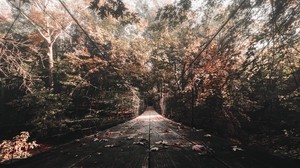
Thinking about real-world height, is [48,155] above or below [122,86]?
below

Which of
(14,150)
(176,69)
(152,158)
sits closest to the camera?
(152,158)

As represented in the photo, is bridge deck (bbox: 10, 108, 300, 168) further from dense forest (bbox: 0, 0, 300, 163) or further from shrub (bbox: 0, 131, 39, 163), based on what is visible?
shrub (bbox: 0, 131, 39, 163)

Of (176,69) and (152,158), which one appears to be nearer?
(152,158)

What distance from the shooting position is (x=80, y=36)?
1770 centimetres

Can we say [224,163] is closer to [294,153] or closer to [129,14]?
[129,14]

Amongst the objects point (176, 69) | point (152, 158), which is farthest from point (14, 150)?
point (176, 69)

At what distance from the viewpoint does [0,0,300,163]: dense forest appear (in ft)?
21.6

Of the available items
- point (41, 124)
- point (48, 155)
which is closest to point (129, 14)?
point (48, 155)

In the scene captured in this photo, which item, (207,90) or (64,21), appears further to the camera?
(64,21)

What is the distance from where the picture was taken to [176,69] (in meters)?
17.3

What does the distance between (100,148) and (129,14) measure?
9.68 ft

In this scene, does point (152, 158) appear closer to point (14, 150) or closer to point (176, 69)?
point (14, 150)

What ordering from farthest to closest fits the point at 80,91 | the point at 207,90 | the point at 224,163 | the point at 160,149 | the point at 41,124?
the point at 80,91, the point at 41,124, the point at 207,90, the point at 160,149, the point at 224,163

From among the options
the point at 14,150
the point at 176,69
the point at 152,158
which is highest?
the point at 176,69
